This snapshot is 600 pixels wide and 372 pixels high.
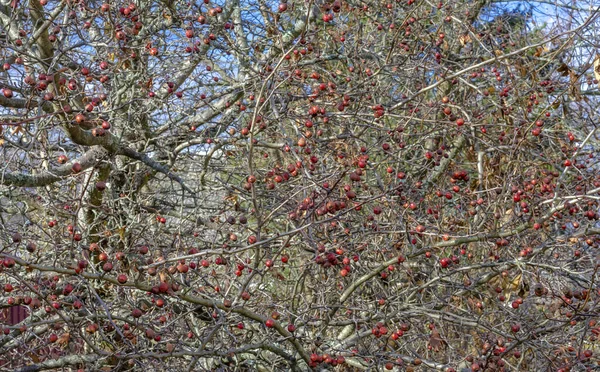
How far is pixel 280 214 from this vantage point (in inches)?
128

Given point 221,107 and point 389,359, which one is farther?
point 221,107

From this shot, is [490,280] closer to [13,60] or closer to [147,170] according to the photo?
[147,170]

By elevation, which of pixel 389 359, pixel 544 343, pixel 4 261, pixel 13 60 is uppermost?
pixel 13 60

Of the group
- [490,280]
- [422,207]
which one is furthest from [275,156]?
[490,280]

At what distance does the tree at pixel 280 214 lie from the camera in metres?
3.52

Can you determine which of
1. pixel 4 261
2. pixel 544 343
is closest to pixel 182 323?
pixel 4 261

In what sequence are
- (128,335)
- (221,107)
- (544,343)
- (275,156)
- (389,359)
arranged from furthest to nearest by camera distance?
1. (275,156)
2. (221,107)
3. (544,343)
4. (389,359)
5. (128,335)

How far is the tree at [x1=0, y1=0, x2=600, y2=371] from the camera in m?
3.52

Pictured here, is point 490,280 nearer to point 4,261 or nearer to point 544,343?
point 544,343

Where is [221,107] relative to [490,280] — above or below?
above

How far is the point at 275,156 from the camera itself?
6.80m

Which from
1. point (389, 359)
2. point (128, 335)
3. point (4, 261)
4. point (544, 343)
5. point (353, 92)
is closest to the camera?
point (4, 261)

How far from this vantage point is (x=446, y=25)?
699 cm

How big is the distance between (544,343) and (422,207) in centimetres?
152
